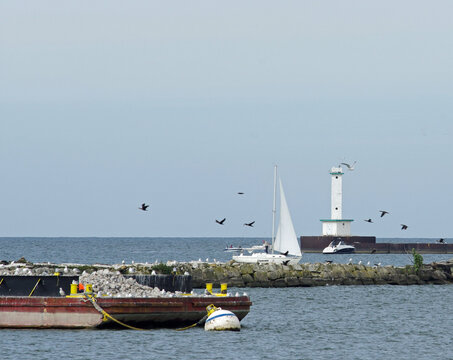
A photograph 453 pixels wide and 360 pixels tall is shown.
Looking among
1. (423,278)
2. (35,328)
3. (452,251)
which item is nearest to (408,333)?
(35,328)

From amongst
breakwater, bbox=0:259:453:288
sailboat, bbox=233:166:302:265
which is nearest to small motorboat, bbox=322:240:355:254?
sailboat, bbox=233:166:302:265

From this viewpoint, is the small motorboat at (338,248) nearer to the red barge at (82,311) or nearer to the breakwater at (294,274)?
the breakwater at (294,274)

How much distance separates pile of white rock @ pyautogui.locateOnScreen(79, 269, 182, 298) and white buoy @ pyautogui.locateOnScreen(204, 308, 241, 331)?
1.70 meters

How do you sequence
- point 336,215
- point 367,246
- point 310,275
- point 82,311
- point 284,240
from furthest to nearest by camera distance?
point 367,246 < point 336,215 < point 284,240 < point 310,275 < point 82,311

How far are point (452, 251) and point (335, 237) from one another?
30073 mm

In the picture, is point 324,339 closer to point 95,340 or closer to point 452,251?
point 95,340

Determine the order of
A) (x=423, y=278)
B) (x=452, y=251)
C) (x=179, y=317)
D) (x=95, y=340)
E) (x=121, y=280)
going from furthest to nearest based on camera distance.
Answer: (x=452, y=251) → (x=423, y=278) → (x=121, y=280) → (x=179, y=317) → (x=95, y=340)

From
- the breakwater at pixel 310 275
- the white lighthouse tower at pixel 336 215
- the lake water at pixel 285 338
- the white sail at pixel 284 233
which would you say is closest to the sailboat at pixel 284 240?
the white sail at pixel 284 233

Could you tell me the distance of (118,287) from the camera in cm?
4131

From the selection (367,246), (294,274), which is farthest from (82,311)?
(367,246)

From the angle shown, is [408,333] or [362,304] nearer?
[408,333]

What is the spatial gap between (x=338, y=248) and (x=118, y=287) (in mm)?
99903

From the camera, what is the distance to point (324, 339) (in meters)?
40.8

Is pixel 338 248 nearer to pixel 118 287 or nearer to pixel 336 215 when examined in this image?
pixel 336 215
